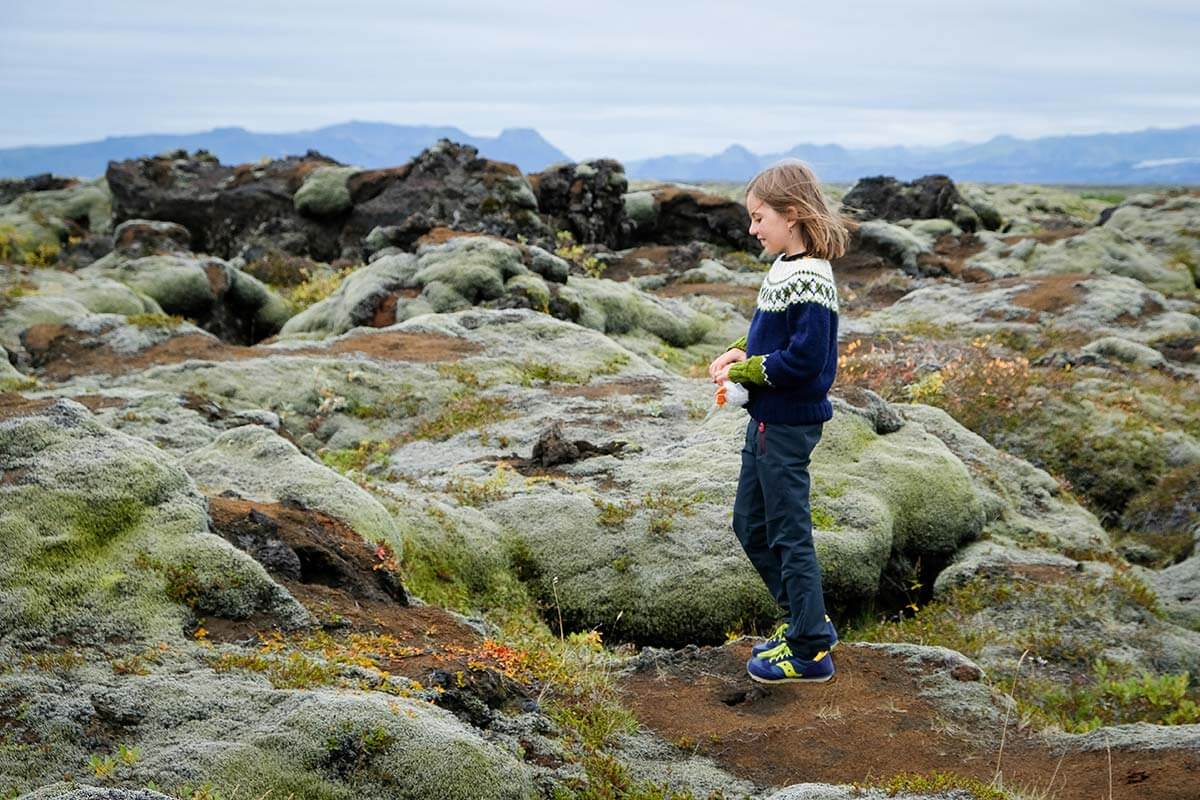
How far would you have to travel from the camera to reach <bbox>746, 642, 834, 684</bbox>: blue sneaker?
9602 mm

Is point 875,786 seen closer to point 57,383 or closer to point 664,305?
point 57,383

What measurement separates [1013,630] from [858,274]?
127ft

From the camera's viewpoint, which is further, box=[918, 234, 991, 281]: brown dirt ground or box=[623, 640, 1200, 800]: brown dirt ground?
box=[918, 234, 991, 281]: brown dirt ground

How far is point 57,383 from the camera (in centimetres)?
2209

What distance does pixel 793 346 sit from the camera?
8844mm

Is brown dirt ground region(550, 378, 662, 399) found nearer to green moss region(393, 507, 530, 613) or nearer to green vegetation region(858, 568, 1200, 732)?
green moss region(393, 507, 530, 613)

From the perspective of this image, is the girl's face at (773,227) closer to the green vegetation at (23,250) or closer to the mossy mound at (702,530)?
the mossy mound at (702,530)

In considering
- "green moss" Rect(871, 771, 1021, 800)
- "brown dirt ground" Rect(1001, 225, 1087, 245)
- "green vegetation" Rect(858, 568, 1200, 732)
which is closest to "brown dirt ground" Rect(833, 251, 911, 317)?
"brown dirt ground" Rect(1001, 225, 1087, 245)

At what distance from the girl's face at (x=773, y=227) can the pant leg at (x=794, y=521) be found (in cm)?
158

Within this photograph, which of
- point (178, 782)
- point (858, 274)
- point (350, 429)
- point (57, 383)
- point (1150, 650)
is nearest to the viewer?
point (178, 782)

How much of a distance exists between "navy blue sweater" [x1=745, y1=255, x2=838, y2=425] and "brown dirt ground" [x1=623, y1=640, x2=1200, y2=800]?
8.23ft

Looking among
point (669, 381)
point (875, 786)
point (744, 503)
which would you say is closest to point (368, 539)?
point (744, 503)

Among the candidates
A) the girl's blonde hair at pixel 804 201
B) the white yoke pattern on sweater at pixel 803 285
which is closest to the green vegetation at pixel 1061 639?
the white yoke pattern on sweater at pixel 803 285

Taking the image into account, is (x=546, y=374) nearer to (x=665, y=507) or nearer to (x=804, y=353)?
(x=665, y=507)
